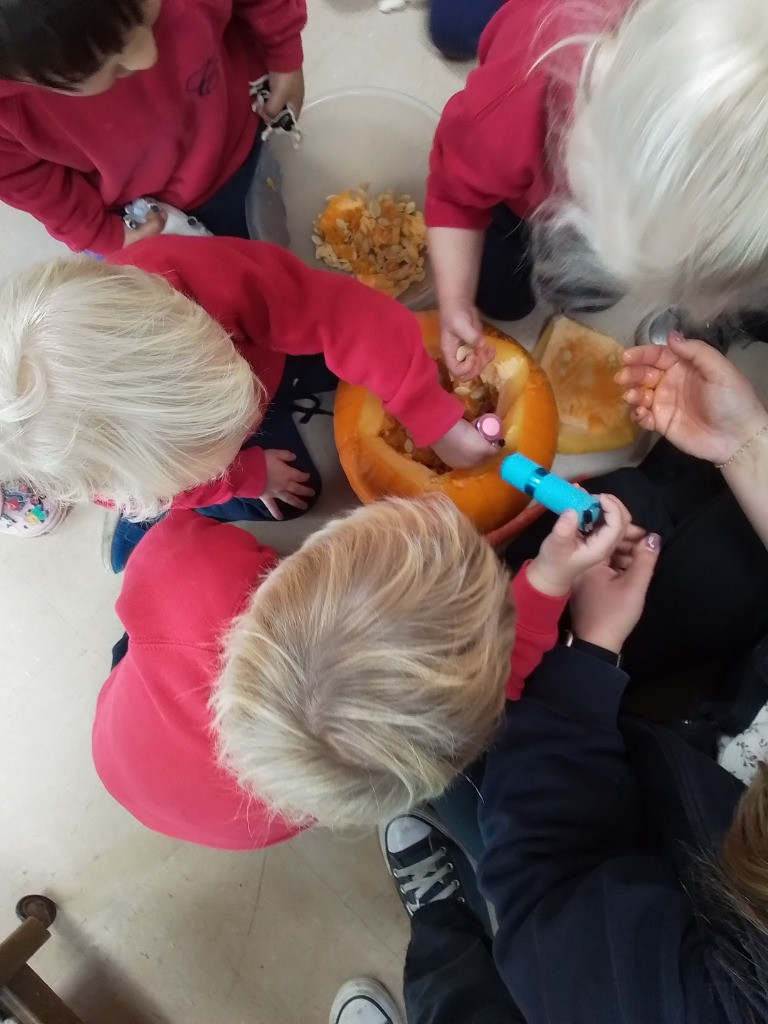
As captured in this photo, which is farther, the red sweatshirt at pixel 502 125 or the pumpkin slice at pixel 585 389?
the pumpkin slice at pixel 585 389

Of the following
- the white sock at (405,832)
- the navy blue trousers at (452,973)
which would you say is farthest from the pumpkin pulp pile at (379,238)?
the navy blue trousers at (452,973)

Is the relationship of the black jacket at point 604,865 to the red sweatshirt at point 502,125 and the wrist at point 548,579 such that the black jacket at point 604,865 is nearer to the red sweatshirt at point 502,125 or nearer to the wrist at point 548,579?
the wrist at point 548,579

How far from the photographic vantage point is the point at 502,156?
0.69m

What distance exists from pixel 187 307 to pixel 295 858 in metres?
0.78

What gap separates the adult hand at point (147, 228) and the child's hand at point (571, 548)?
2.05 ft

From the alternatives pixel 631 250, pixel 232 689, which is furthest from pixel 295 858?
pixel 631 250

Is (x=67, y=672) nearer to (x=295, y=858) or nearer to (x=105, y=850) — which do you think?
(x=105, y=850)

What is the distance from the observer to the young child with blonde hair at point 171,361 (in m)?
0.52

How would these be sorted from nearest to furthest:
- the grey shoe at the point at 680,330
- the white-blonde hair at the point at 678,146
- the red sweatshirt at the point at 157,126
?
the white-blonde hair at the point at 678,146 < the red sweatshirt at the point at 157,126 < the grey shoe at the point at 680,330

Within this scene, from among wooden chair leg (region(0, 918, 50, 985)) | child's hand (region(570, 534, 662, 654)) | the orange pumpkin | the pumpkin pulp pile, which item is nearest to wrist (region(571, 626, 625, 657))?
child's hand (region(570, 534, 662, 654))

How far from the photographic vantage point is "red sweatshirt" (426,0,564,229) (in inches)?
25.1

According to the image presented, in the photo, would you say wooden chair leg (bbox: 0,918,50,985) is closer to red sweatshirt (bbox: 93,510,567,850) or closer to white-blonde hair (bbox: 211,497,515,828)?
red sweatshirt (bbox: 93,510,567,850)

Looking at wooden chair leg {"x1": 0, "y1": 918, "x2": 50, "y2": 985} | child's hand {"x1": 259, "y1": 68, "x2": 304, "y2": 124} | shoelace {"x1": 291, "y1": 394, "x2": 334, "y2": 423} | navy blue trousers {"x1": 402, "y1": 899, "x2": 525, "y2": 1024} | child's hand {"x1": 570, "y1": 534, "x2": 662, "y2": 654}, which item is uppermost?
child's hand {"x1": 259, "y1": 68, "x2": 304, "y2": 124}

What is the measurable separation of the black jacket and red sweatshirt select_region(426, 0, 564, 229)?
49 centimetres
